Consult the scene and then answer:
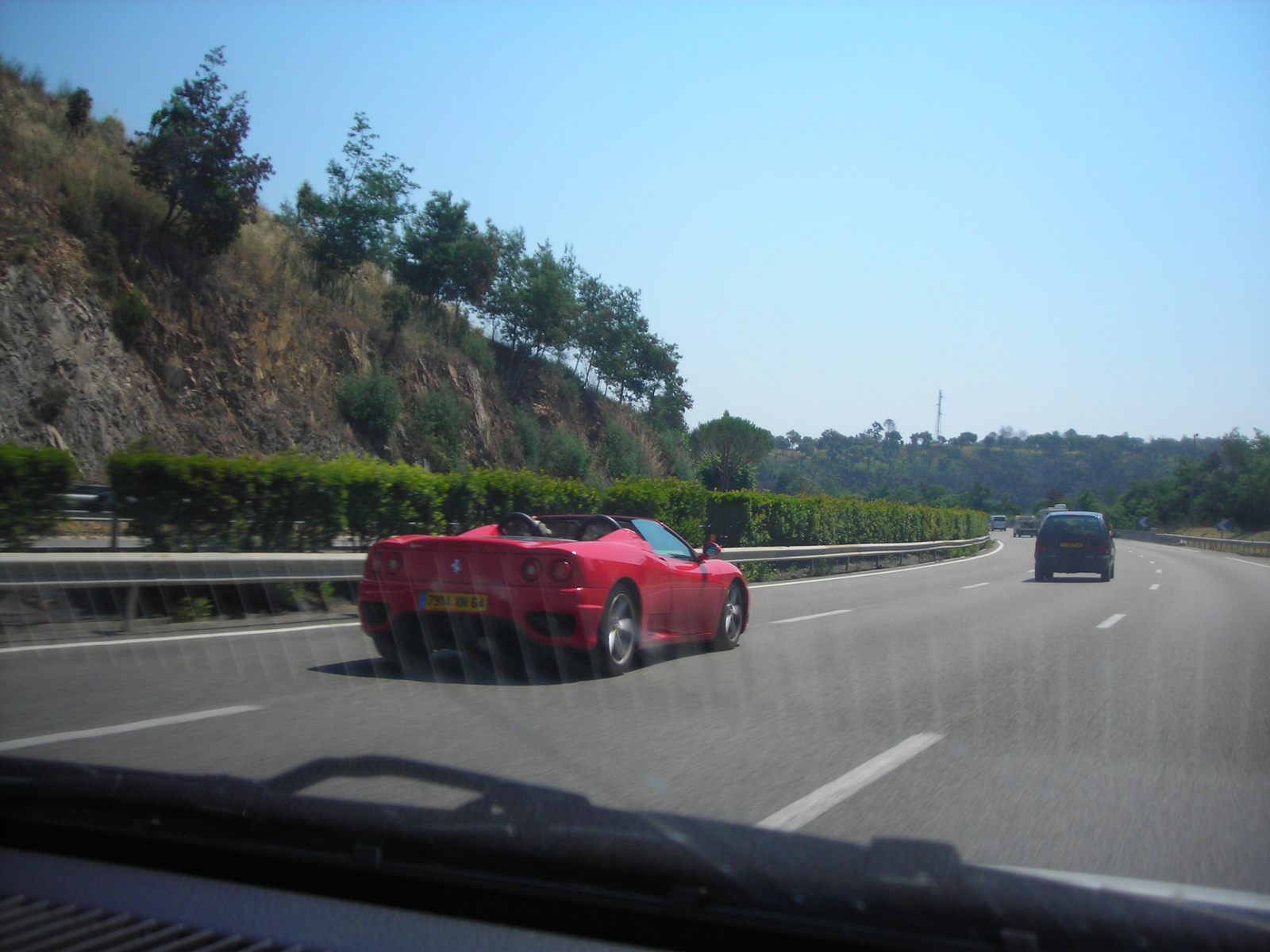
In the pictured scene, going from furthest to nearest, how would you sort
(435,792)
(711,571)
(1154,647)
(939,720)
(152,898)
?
(1154,647)
(711,571)
(939,720)
(435,792)
(152,898)

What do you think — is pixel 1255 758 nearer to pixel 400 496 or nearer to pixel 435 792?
pixel 435 792

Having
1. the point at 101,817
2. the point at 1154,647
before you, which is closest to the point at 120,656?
the point at 101,817

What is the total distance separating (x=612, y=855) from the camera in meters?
2.30

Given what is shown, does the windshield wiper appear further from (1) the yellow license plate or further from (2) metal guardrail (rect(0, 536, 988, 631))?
(2) metal guardrail (rect(0, 536, 988, 631))

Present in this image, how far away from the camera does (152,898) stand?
2.39 metres

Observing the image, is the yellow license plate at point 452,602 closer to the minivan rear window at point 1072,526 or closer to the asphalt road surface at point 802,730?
the asphalt road surface at point 802,730

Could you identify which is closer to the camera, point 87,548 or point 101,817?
point 101,817

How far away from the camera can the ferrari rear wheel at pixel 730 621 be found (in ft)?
30.3

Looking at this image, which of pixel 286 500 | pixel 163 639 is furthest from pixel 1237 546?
pixel 163 639

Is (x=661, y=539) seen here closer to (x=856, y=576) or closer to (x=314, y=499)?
(x=314, y=499)

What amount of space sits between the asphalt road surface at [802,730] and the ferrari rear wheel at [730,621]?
0.19m

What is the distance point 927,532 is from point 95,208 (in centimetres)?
3193

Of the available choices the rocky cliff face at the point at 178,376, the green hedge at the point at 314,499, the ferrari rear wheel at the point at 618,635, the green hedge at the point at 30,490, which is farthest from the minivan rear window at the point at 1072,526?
the green hedge at the point at 30,490

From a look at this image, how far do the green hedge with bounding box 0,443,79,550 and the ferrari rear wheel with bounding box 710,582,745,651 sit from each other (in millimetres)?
7003
